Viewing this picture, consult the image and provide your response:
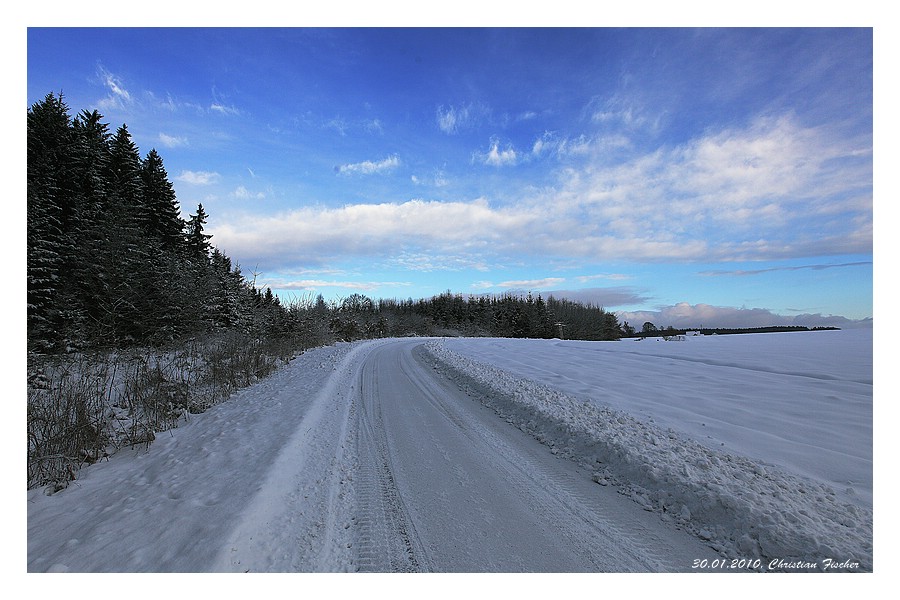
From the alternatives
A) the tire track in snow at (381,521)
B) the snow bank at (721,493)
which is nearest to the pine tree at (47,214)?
the tire track in snow at (381,521)

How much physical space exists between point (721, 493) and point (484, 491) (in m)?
2.32

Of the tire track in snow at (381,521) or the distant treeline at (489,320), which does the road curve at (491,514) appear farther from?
the distant treeline at (489,320)

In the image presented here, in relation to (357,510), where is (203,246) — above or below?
above

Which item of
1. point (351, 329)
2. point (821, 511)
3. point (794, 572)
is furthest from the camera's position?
point (351, 329)

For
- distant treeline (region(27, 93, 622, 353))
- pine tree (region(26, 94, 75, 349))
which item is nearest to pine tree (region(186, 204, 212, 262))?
distant treeline (region(27, 93, 622, 353))

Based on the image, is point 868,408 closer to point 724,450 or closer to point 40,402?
point 724,450

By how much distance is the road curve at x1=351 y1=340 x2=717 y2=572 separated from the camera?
9.21 feet

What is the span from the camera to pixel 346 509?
3.53 metres

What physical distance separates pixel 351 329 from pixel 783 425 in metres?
37.7

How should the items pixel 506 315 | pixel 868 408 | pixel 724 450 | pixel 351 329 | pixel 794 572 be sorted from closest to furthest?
pixel 794 572 < pixel 724 450 < pixel 868 408 < pixel 351 329 < pixel 506 315

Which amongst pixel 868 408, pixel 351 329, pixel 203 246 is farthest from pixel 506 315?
pixel 868 408

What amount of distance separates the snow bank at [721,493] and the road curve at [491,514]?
0.29 meters

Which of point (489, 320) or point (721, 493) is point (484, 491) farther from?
point (489, 320)

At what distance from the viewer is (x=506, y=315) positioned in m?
72.9
